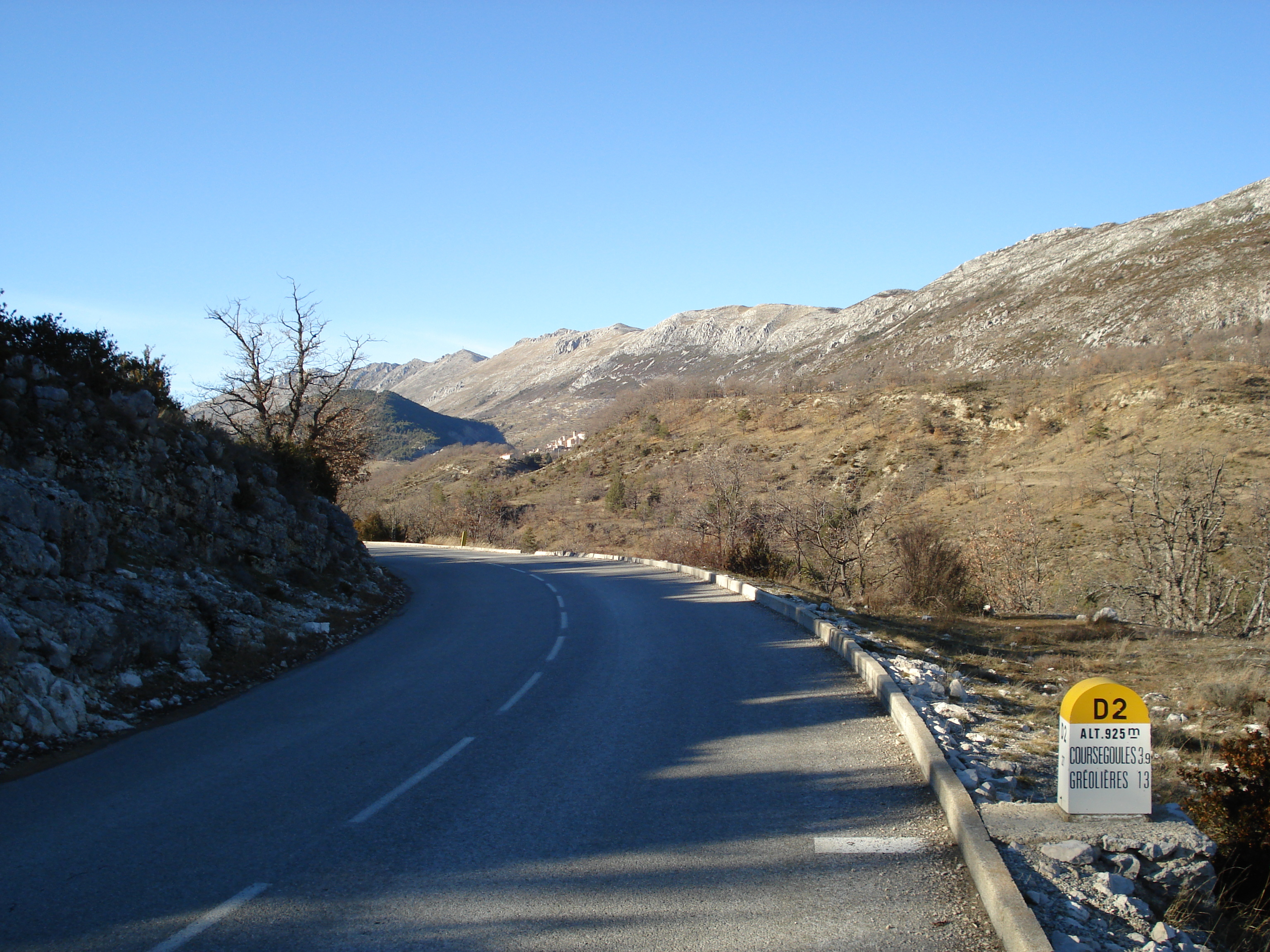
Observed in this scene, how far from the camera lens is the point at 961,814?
5113 mm

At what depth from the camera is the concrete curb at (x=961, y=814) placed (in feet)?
12.5

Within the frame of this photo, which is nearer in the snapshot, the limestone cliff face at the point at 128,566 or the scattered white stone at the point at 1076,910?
the scattered white stone at the point at 1076,910

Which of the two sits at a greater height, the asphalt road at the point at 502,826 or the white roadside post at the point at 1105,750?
the white roadside post at the point at 1105,750

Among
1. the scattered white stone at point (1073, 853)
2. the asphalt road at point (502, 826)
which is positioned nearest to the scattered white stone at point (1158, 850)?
the scattered white stone at point (1073, 853)

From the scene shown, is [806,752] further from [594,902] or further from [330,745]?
[330,745]

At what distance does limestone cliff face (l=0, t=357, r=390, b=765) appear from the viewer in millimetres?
8781

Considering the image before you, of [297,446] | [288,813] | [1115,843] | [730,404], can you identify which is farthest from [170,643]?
[730,404]

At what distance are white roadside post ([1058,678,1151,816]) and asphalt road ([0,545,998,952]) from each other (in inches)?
34.5

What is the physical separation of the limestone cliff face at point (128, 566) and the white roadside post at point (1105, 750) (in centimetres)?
843

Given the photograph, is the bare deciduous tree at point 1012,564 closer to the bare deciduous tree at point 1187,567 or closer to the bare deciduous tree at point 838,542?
the bare deciduous tree at point 1187,567

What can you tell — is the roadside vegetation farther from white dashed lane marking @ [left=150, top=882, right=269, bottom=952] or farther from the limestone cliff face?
the limestone cliff face

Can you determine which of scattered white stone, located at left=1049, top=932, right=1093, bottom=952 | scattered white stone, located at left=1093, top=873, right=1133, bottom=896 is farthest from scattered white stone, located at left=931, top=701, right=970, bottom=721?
scattered white stone, located at left=1049, top=932, right=1093, bottom=952

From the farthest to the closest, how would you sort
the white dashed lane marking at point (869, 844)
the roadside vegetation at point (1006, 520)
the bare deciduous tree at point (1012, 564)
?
the bare deciduous tree at point (1012, 564) → the roadside vegetation at point (1006, 520) → the white dashed lane marking at point (869, 844)

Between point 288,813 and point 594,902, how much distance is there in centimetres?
265
